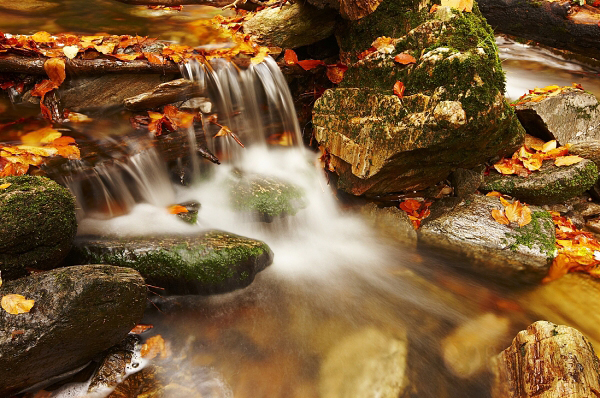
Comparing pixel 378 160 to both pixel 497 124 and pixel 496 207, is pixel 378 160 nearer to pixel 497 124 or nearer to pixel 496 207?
pixel 497 124

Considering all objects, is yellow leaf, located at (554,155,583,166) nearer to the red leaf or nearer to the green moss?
the green moss

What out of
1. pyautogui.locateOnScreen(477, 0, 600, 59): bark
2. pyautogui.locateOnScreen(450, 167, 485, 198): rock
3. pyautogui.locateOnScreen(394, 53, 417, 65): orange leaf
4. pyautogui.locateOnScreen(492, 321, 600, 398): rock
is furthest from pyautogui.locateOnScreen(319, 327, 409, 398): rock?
pyautogui.locateOnScreen(477, 0, 600, 59): bark

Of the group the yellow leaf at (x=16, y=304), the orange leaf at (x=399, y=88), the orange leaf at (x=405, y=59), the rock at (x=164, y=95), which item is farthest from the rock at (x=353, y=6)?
the yellow leaf at (x=16, y=304)

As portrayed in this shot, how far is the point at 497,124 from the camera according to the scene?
385 cm

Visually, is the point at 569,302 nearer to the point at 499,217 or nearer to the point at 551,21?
the point at 499,217

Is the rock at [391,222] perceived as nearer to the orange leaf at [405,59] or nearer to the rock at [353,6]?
the orange leaf at [405,59]

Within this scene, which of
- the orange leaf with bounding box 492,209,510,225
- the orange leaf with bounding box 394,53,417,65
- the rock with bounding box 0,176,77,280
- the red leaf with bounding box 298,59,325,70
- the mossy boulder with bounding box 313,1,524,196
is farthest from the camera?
the red leaf with bounding box 298,59,325,70

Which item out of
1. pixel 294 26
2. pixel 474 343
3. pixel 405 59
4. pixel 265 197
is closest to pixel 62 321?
pixel 265 197

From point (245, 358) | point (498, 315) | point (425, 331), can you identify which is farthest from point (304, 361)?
point (498, 315)

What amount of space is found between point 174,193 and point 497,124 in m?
4.11

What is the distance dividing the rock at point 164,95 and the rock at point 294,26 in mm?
1443

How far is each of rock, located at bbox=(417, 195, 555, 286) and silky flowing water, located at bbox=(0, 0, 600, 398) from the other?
7.6 inches

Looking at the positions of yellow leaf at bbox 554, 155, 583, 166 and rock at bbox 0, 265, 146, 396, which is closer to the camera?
rock at bbox 0, 265, 146, 396

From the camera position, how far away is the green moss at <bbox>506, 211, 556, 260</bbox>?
429 centimetres
